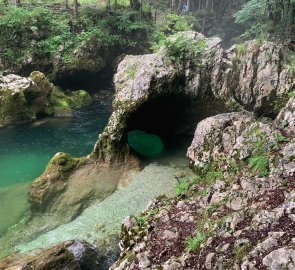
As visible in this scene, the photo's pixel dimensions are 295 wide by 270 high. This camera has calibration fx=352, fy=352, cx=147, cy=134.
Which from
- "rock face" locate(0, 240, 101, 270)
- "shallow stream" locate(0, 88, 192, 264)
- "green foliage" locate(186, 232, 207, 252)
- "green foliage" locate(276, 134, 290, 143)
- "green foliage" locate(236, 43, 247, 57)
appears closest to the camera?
"green foliage" locate(186, 232, 207, 252)

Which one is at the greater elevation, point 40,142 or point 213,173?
point 213,173

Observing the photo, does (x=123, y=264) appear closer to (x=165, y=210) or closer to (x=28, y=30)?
(x=165, y=210)

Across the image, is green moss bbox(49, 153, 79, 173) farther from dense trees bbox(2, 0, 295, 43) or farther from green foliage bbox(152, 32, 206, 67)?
dense trees bbox(2, 0, 295, 43)

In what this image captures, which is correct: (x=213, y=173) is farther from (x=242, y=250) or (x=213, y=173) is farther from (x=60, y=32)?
(x=60, y=32)

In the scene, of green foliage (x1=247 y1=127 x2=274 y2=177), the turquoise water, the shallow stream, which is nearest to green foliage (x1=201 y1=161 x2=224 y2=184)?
green foliage (x1=247 y1=127 x2=274 y2=177)

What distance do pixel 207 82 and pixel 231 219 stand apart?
9.73 m

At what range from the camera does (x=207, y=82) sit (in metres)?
15.9

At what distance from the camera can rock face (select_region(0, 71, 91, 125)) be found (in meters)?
23.0

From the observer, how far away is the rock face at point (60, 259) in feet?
29.2

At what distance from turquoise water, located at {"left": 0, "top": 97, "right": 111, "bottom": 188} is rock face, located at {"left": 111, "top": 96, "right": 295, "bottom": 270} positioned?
31.0ft

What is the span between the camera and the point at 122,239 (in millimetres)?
8648

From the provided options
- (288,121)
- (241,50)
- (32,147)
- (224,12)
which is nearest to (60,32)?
(32,147)

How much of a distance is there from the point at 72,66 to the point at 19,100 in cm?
695

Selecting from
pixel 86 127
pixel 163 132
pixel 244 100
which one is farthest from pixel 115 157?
pixel 86 127
